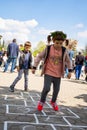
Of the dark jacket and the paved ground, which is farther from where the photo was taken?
the dark jacket

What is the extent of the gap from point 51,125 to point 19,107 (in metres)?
1.60

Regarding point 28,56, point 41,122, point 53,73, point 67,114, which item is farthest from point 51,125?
point 28,56

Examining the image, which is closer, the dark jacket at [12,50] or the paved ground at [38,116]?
the paved ground at [38,116]

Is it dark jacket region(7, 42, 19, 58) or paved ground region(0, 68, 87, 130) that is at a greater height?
dark jacket region(7, 42, 19, 58)

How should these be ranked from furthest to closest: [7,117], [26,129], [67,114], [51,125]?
[67,114], [7,117], [51,125], [26,129]

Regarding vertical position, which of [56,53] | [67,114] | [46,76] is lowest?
[67,114]

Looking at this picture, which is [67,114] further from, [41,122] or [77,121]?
[41,122]

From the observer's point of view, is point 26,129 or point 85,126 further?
point 85,126

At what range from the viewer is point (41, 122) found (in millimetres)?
5059

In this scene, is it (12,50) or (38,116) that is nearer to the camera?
(38,116)

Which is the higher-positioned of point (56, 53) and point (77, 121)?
point (56, 53)

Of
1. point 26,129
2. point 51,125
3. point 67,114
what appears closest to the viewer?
point 26,129

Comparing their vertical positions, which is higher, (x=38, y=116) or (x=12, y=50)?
(x=12, y=50)

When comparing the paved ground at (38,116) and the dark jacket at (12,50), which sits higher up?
the dark jacket at (12,50)
